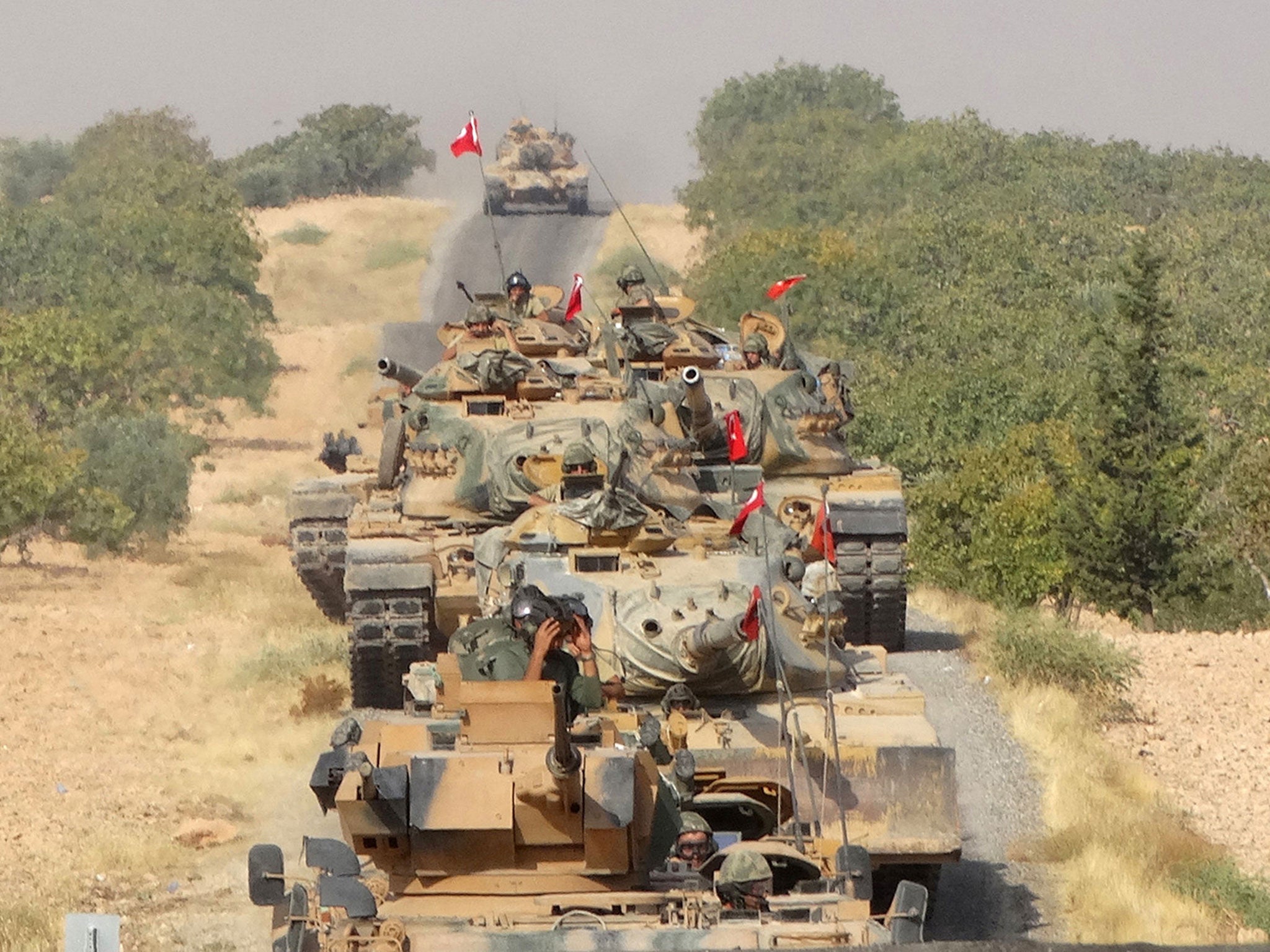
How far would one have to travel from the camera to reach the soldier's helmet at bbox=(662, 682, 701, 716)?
45.2ft

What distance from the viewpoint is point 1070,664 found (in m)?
20.6

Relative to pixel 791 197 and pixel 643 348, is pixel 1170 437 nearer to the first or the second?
pixel 643 348

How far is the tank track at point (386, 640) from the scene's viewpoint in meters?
18.7

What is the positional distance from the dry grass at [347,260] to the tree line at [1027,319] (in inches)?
294

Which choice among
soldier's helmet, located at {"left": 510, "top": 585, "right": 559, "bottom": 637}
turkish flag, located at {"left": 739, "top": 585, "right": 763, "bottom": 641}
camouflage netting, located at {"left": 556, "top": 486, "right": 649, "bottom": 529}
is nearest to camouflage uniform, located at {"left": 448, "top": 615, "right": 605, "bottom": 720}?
soldier's helmet, located at {"left": 510, "top": 585, "right": 559, "bottom": 637}

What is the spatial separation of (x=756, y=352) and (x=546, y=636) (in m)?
13.2

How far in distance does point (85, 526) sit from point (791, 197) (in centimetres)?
3242

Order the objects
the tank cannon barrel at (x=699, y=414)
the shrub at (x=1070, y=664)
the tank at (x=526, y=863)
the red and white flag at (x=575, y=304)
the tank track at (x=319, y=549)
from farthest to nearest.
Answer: the red and white flag at (x=575, y=304), the tank track at (x=319, y=549), the shrub at (x=1070, y=664), the tank cannon barrel at (x=699, y=414), the tank at (x=526, y=863)

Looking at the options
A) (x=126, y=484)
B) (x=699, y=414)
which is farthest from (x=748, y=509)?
(x=126, y=484)

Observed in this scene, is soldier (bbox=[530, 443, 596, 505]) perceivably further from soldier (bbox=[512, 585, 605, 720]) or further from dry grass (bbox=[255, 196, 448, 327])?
dry grass (bbox=[255, 196, 448, 327])

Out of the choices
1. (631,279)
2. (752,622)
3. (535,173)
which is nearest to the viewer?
(752,622)

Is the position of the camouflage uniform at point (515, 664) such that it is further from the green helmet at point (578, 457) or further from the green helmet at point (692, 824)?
the green helmet at point (578, 457)

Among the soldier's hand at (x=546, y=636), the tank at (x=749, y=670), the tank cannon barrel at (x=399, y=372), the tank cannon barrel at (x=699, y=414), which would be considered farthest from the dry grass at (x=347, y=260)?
the soldier's hand at (x=546, y=636)

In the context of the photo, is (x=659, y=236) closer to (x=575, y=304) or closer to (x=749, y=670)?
(x=575, y=304)
